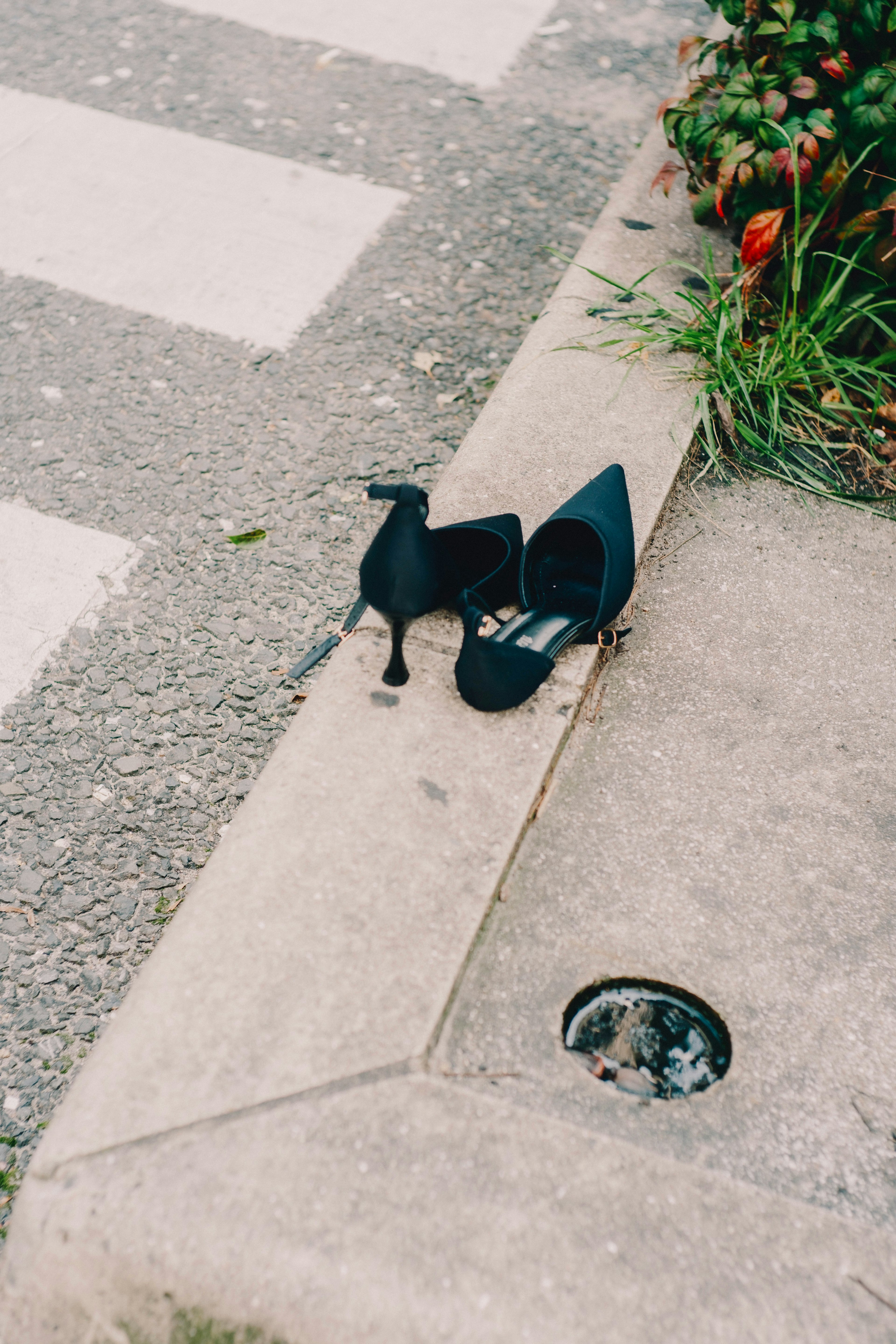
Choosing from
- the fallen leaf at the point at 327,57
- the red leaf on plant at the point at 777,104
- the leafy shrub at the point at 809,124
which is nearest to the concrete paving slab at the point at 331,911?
the leafy shrub at the point at 809,124

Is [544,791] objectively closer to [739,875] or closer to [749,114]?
[739,875]

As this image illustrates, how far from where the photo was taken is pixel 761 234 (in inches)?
95.0

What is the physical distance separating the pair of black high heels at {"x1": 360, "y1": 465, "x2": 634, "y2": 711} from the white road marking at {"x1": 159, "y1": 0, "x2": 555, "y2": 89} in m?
3.09

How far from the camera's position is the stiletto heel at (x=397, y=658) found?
1.66 meters

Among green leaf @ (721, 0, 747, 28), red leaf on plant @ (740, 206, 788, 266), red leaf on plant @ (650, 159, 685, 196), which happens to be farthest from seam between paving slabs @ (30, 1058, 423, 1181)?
green leaf @ (721, 0, 747, 28)

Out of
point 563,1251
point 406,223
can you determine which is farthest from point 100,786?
point 406,223

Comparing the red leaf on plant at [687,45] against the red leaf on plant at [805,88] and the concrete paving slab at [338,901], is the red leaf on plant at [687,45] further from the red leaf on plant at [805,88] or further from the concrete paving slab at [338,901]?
the concrete paving slab at [338,901]

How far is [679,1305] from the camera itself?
117cm

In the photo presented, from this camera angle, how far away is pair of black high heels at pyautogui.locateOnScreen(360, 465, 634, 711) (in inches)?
63.2

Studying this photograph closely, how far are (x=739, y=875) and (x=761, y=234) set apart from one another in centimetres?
164

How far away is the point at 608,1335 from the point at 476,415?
2277 mm

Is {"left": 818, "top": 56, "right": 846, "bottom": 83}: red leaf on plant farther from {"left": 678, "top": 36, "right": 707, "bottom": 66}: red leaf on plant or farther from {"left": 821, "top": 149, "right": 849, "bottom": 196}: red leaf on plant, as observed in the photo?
{"left": 678, "top": 36, "right": 707, "bottom": 66}: red leaf on plant

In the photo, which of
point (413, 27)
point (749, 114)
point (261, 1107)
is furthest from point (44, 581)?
point (413, 27)

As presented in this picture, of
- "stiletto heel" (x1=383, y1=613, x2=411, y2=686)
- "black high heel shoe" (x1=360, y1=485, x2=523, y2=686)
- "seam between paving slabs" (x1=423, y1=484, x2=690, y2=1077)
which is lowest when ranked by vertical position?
"seam between paving slabs" (x1=423, y1=484, x2=690, y2=1077)
